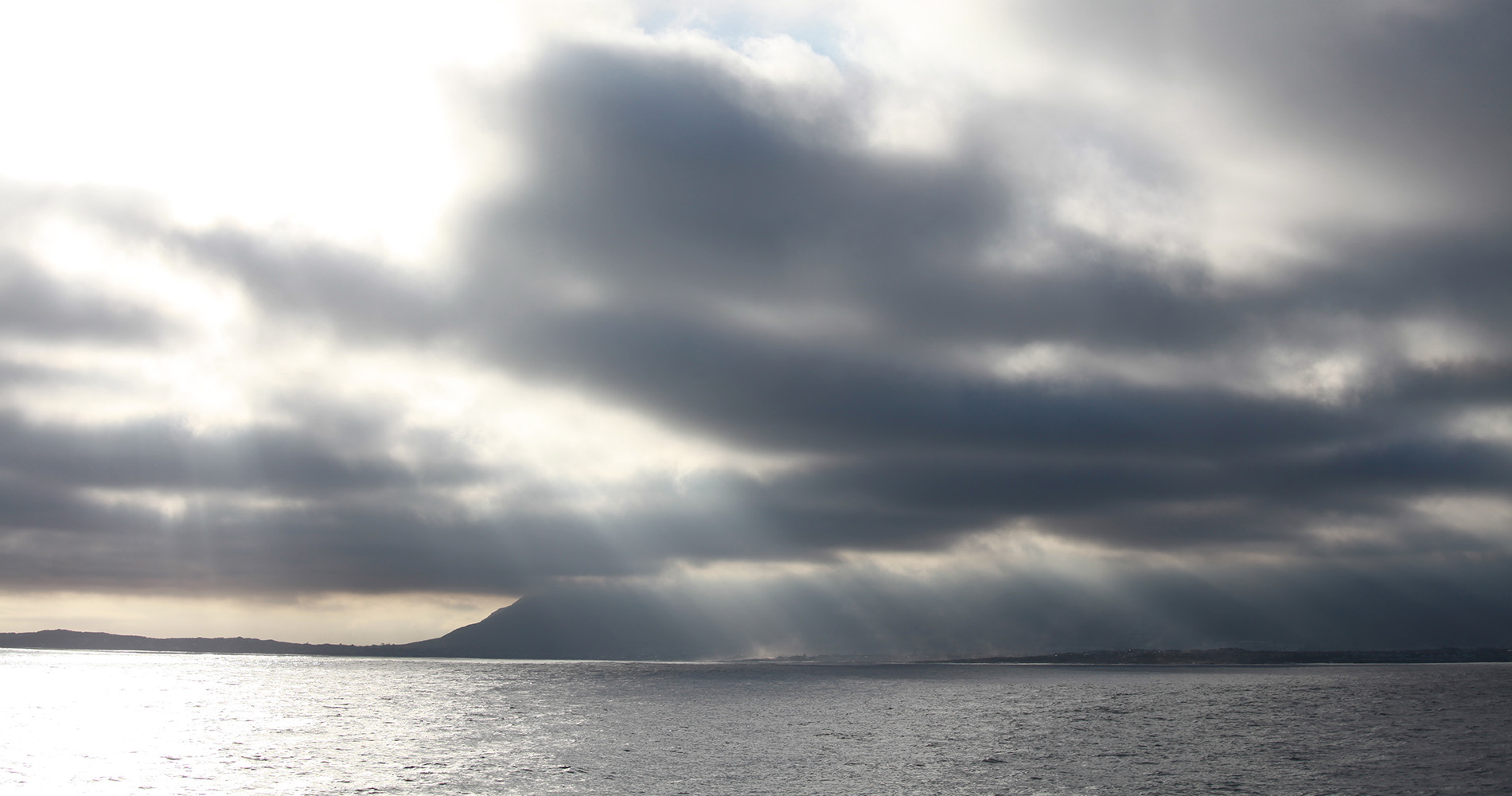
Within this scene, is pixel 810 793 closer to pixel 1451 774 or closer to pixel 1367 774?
pixel 1367 774

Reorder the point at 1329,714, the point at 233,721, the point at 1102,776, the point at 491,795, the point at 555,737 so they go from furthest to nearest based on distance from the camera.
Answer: the point at 1329,714, the point at 233,721, the point at 555,737, the point at 1102,776, the point at 491,795

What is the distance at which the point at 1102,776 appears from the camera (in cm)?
8475

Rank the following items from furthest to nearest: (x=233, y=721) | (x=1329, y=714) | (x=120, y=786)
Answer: (x=1329, y=714) < (x=233, y=721) < (x=120, y=786)

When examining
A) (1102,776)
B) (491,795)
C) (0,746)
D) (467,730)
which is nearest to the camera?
(491,795)

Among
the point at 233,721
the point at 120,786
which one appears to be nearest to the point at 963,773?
the point at 120,786

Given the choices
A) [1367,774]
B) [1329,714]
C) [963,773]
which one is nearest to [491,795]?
[963,773]

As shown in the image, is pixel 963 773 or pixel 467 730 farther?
pixel 467 730

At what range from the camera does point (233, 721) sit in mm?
149500

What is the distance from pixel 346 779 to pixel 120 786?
57.5 ft

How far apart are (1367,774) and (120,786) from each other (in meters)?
102

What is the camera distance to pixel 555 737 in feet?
392

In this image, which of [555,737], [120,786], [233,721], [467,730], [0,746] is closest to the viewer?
[120,786]

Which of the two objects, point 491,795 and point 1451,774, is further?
point 1451,774

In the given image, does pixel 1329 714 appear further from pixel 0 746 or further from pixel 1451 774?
pixel 0 746
